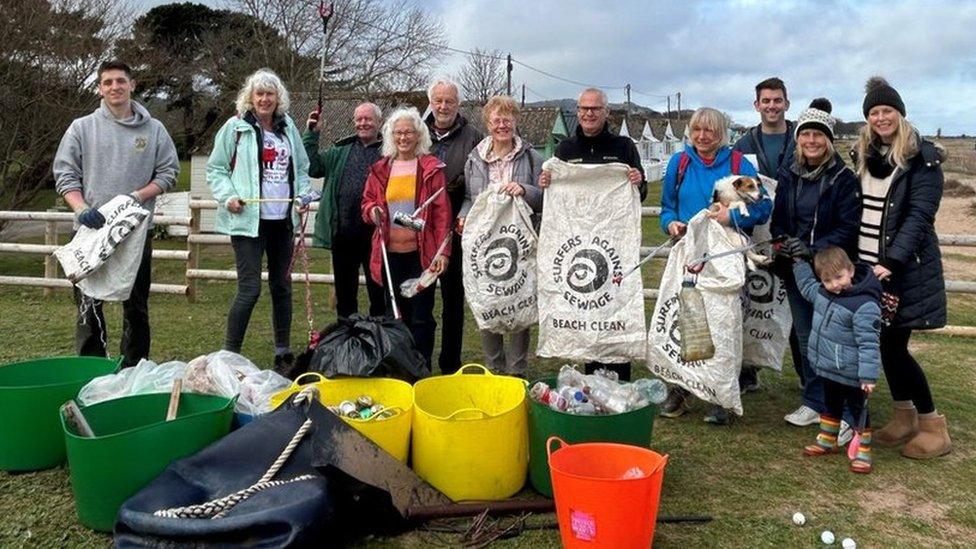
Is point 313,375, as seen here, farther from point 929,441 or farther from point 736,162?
point 929,441

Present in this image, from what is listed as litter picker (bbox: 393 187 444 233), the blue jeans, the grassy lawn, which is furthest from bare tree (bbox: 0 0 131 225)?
the blue jeans

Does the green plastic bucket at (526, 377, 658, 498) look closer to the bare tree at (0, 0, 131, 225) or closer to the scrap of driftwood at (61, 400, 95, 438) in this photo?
the scrap of driftwood at (61, 400, 95, 438)

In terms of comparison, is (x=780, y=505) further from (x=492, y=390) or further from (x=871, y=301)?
(x=492, y=390)

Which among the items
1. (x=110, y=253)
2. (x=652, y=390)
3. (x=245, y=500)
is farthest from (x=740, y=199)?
(x=110, y=253)

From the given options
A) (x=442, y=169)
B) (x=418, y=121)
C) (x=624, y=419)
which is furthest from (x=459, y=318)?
(x=624, y=419)

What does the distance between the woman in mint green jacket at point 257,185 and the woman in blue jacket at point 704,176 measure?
216 cm

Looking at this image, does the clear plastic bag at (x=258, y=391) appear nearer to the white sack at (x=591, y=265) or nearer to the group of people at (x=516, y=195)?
the group of people at (x=516, y=195)

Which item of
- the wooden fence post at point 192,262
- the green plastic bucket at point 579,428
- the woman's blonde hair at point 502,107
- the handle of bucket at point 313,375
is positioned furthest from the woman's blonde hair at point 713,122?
the wooden fence post at point 192,262

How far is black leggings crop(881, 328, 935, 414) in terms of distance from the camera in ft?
Result: 12.1

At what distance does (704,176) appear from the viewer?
399 cm

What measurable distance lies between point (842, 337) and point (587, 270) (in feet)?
4.16

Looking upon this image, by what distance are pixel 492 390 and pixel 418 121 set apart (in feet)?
5.67

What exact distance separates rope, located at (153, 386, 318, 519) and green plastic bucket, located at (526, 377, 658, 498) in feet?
2.97

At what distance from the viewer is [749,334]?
4223mm
